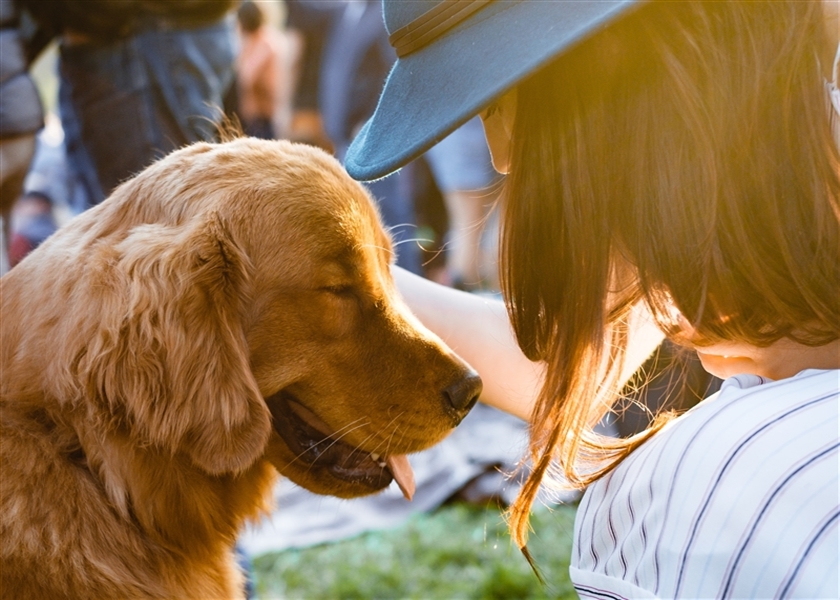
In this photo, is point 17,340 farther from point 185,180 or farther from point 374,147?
point 374,147

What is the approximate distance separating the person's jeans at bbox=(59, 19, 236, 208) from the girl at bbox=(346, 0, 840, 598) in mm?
1960

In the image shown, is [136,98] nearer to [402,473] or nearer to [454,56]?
[402,473]

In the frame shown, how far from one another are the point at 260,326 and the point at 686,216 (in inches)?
44.3

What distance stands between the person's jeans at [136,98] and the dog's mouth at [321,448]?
4.84 feet

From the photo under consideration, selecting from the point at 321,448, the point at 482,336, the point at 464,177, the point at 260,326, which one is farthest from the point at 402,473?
the point at 464,177

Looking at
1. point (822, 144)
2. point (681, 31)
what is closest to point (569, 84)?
point (681, 31)

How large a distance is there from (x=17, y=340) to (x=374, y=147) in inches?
40.4

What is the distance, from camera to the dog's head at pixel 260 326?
5.93 ft

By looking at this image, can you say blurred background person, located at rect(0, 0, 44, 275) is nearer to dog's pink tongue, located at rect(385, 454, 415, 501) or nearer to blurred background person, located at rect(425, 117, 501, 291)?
dog's pink tongue, located at rect(385, 454, 415, 501)

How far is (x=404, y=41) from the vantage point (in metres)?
Result: 1.46

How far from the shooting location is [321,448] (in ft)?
7.06

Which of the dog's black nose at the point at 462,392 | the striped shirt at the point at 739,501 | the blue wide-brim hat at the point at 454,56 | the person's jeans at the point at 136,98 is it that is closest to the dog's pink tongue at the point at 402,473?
the dog's black nose at the point at 462,392

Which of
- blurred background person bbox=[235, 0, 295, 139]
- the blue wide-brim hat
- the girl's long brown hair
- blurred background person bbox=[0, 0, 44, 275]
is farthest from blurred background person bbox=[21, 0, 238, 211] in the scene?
blurred background person bbox=[235, 0, 295, 139]

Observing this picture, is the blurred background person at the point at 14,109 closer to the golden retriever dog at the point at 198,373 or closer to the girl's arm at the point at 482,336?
the golden retriever dog at the point at 198,373
